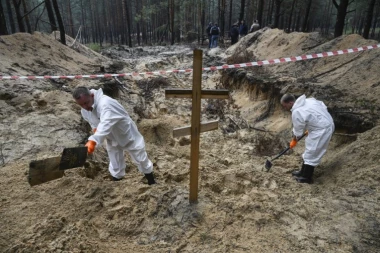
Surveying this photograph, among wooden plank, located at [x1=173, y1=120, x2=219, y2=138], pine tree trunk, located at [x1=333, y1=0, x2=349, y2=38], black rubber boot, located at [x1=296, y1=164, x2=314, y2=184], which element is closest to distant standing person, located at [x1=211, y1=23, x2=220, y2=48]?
pine tree trunk, located at [x1=333, y1=0, x2=349, y2=38]

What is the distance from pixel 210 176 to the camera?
14.0 ft

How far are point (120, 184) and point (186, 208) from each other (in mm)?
1161

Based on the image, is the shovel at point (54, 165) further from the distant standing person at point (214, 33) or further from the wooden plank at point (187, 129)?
the distant standing person at point (214, 33)

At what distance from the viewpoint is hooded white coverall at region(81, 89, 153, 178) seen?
3.37m

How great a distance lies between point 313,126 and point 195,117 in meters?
2.26

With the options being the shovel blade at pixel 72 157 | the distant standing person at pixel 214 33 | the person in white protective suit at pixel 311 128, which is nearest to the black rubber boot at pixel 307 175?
the person in white protective suit at pixel 311 128

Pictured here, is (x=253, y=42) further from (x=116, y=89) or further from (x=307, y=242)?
(x=307, y=242)

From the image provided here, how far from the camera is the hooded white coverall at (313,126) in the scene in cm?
404

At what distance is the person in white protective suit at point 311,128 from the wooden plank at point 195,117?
1975 mm

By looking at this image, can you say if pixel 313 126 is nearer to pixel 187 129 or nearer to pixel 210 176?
pixel 210 176

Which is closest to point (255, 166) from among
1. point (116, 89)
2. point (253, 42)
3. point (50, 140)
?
point (50, 140)

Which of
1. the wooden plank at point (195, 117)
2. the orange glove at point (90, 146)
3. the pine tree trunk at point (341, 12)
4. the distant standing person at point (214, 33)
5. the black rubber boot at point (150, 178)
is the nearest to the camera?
the wooden plank at point (195, 117)

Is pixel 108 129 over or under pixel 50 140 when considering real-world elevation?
over

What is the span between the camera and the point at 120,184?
12.4 feet
